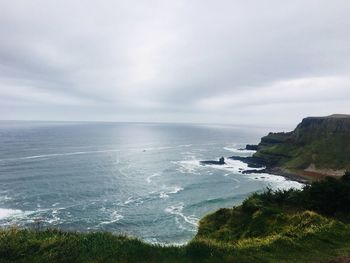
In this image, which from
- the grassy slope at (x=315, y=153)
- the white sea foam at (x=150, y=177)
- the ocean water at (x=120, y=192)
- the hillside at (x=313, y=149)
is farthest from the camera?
the grassy slope at (x=315, y=153)

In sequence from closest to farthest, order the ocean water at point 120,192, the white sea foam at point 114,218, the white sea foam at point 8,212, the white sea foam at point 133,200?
the ocean water at point 120,192 → the white sea foam at point 114,218 → the white sea foam at point 8,212 → the white sea foam at point 133,200

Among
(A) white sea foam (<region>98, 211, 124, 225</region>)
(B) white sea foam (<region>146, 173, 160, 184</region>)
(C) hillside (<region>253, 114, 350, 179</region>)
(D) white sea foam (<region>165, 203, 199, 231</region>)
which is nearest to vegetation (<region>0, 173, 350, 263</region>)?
(D) white sea foam (<region>165, 203, 199, 231</region>)

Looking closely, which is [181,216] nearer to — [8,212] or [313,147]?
[8,212]

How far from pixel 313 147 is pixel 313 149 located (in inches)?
78.1

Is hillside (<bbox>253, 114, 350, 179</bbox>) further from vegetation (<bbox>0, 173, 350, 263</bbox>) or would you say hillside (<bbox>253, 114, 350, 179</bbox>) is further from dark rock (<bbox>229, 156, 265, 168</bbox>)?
vegetation (<bbox>0, 173, 350, 263</bbox>)

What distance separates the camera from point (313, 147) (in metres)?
122

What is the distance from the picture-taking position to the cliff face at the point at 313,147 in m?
112

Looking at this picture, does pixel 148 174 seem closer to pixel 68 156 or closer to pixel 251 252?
pixel 68 156

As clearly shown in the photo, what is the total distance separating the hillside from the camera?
362ft

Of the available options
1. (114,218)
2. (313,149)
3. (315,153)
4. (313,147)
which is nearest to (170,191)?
(114,218)

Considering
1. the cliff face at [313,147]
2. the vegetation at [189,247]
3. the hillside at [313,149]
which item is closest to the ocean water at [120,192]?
the vegetation at [189,247]

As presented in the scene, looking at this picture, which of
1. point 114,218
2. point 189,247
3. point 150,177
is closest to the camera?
point 189,247

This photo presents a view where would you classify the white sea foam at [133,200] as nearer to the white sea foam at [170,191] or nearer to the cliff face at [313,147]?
the white sea foam at [170,191]

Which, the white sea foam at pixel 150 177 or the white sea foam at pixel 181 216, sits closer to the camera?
the white sea foam at pixel 181 216
